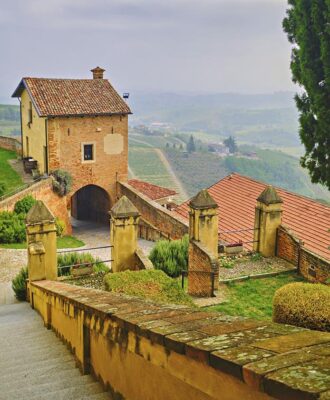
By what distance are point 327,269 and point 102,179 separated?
2020cm

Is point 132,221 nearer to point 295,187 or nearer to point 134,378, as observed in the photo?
point 134,378

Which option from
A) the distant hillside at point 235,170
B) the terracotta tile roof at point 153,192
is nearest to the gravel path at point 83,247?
the terracotta tile roof at point 153,192

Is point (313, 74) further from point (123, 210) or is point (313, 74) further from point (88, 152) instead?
point (88, 152)

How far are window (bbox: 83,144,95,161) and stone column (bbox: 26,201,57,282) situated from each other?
59.4 ft

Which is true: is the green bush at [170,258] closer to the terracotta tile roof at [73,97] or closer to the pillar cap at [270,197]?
the pillar cap at [270,197]

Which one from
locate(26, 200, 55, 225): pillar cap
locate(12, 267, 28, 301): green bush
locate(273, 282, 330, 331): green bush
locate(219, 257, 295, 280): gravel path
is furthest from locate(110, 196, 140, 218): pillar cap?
locate(273, 282, 330, 331): green bush

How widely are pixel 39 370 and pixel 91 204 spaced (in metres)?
28.5

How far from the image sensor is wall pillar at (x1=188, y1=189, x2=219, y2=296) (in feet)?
42.5

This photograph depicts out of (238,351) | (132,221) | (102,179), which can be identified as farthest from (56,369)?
(102,179)

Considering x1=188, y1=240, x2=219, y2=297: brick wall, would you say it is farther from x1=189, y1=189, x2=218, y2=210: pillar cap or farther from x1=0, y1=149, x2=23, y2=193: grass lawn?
x1=0, y1=149, x2=23, y2=193: grass lawn

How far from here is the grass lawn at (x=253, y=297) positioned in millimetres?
10984

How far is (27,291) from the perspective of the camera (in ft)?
43.0

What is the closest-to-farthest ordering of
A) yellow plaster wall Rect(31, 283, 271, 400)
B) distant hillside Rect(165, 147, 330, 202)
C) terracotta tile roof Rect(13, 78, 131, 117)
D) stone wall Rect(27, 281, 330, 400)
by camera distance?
stone wall Rect(27, 281, 330, 400) < yellow plaster wall Rect(31, 283, 271, 400) < terracotta tile roof Rect(13, 78, 131, 117) < distant hillside Rect(165, 147, 330, 202)

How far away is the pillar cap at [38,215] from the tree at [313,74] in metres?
6.28
